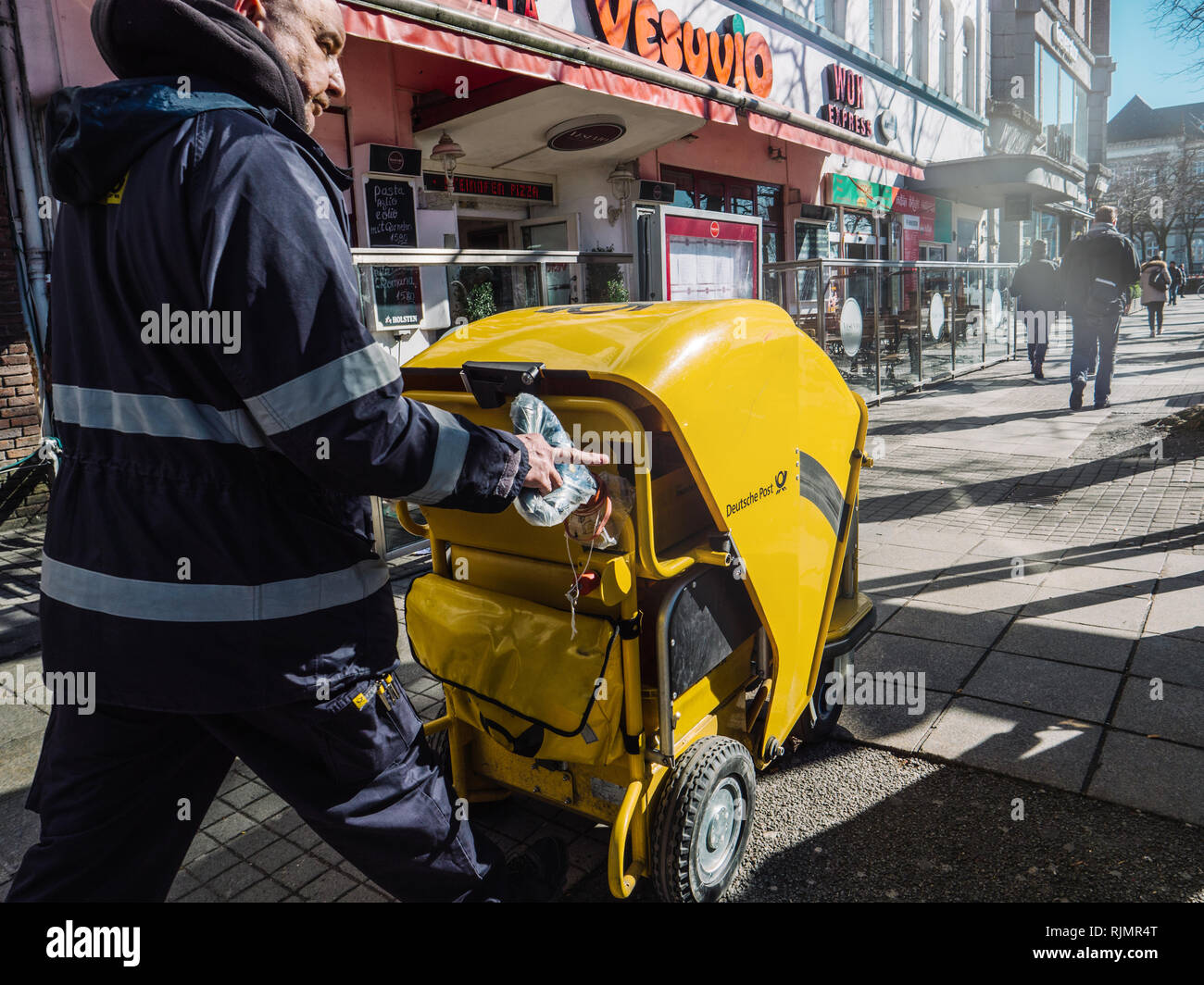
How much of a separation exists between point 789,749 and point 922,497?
3962 millimetres

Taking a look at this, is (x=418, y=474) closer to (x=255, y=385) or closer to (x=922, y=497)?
(x=255, y=385)

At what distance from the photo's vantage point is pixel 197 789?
175 centimetres

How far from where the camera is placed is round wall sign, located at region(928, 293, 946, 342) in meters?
12.0

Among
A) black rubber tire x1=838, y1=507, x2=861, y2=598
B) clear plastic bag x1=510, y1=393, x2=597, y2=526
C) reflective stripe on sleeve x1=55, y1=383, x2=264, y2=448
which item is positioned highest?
reflective stripe on sleeve x1=55, y1=383, x2=264, y2=448

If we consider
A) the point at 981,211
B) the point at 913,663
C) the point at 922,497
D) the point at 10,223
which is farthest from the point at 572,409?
the point at 981,211

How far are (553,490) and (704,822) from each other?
1041 millimetres

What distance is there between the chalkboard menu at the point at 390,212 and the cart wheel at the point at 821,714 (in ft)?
19.6

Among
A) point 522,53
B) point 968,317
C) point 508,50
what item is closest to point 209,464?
point 508,50

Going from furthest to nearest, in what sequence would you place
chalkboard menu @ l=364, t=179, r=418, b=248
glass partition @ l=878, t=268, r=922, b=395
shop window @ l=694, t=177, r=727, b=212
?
shop window @ l=694, t=177, r=727, b=212
glass partition @ l=878, t=268, r=922, b=395
chalkboard menu @ l=364, t=179, r=418, b=248

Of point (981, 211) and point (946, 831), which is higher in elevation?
point (981, 211)

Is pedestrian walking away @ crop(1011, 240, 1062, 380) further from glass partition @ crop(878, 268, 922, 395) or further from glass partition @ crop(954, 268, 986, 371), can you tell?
glass partition @ crop(878, 268, 922, 395)

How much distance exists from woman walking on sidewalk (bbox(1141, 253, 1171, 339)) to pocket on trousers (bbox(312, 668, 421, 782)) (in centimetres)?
2026

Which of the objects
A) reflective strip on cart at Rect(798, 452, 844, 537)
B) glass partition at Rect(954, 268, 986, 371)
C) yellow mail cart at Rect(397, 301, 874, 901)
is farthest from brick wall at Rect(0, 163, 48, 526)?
glass partition at Rect(954, 268, 986, 371)
